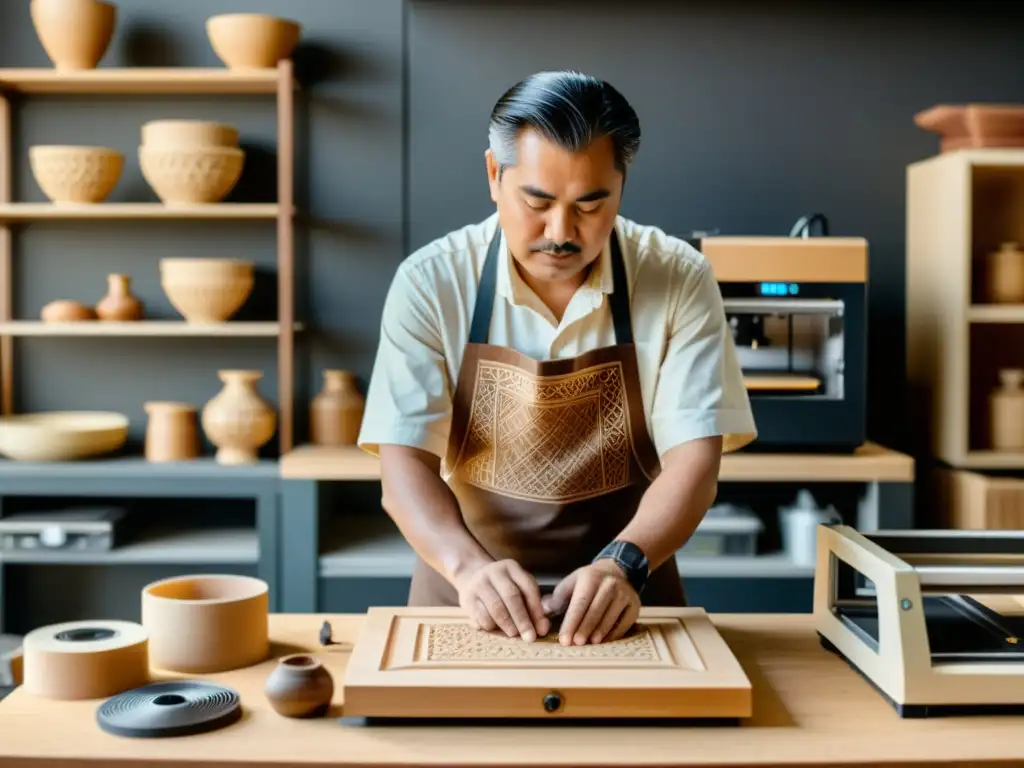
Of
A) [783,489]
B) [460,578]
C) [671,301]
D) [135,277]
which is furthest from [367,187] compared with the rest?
[460,578]

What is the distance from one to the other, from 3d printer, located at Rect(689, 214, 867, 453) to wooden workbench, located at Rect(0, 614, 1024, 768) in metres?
1.82

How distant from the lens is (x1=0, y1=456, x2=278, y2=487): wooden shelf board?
325cm

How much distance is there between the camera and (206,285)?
336cm

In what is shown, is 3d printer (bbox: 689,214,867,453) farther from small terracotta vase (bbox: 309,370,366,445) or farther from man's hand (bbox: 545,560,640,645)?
man's hand (bbox: 545,560,640,645)

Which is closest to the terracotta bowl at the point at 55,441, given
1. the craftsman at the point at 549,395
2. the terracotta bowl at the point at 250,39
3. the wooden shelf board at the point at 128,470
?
the wooden shelf board at the point at 128,470

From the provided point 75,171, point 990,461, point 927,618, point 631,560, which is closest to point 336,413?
point 75,171

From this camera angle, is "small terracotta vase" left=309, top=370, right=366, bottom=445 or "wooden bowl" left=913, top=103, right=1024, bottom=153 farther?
"small terracotta vase" left=309, top=370, right=366, bottom=445

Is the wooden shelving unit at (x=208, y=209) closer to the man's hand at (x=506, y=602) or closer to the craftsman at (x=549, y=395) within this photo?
the craftsman at (x=549, y=395)

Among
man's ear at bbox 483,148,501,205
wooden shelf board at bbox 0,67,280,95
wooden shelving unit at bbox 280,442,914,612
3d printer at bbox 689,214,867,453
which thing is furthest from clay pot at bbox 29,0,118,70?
man's ear at bbox 483,148,501,205

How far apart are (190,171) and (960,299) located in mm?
2159

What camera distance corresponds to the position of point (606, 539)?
2.06 meters

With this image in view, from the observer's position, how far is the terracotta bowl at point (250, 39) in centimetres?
334

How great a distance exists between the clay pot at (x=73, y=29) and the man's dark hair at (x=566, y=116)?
212 cm

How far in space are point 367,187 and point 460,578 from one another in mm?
2228
